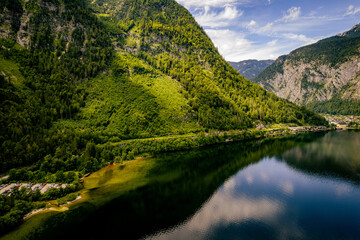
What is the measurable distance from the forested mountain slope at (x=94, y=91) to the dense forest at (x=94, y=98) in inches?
18.5

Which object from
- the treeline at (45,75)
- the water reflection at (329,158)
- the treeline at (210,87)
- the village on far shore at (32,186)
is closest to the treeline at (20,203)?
the village on far shore at (32,186)

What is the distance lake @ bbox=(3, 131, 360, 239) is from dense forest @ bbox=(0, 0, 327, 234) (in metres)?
12.9

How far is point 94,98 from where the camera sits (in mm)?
118125

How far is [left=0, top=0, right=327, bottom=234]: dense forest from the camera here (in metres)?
68.6

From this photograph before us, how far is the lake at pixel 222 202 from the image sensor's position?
134 ft

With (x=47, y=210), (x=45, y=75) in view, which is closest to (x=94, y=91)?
(x=45, y=75)

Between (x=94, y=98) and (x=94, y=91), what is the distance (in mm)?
6824

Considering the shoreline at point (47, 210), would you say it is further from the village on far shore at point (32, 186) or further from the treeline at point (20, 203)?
the village on far shore at point (32, 186)

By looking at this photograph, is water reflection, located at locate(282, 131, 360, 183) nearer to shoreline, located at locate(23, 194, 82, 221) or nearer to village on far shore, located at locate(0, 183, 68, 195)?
shoreline, located at locate(23, 194, 82, 221)

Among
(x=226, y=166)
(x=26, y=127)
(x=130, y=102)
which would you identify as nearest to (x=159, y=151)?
(x=226, y=166)

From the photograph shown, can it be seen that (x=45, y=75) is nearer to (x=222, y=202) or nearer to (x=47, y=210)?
(x=47, y=210)

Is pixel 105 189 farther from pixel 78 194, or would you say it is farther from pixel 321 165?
pixel 321 165

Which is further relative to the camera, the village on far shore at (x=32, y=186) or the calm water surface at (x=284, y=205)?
the village on far shore at (x=32, y=186)

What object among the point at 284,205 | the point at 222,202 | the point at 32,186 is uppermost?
the point at 32,186
